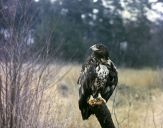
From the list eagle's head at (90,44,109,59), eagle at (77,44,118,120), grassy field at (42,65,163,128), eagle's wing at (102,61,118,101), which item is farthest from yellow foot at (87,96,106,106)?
grassy field at (42,65,163,128)

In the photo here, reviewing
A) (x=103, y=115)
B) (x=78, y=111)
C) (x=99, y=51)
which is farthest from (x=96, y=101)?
(x=78, y=111)

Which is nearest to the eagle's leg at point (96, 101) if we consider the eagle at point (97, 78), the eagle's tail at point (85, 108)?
the eagle at point (97, 78)

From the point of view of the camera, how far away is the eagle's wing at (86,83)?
15.3ft

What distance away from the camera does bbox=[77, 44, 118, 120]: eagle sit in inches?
183

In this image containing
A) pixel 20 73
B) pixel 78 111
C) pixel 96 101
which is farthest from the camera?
pixel 78 111

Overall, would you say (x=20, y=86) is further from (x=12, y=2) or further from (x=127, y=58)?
(x=127, y=58)

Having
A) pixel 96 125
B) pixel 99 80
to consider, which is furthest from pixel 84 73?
pixel 96 125

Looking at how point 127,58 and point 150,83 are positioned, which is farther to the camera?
point 127,58

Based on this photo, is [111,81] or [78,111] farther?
[78,111]

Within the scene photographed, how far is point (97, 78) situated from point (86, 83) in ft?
0.39

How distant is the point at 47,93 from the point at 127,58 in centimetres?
2232

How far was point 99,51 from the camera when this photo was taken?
460 centimetres

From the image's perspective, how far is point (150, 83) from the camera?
20781 millimetres

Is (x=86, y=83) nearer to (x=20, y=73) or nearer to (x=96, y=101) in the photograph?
(x=96, y=101)
